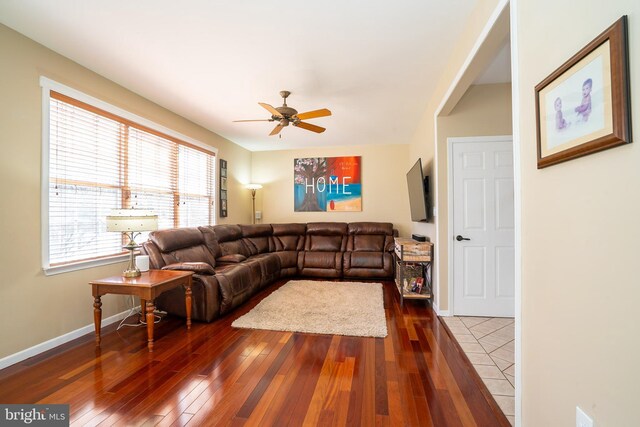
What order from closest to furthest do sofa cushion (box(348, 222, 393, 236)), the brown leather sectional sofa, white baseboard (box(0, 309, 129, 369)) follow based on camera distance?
white baseboard (box(0, 309, 129, 369)) < the brown leather sectional sofa < sofa cushion (box(348, 222, 393, 236))

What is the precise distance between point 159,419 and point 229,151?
4601 millimetres

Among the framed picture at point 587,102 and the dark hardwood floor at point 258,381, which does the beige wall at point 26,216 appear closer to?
the dark hardwood floor at point 258,381

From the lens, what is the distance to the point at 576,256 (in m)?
0.98

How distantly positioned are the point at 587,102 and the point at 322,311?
2868mm

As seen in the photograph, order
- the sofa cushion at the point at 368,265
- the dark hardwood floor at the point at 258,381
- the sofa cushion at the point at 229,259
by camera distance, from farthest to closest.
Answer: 1. the sofa cushion at the point at 368,265
2. the sofa cushion at the point at 229,259
3. the dark hardwood floor at the point at 258,381

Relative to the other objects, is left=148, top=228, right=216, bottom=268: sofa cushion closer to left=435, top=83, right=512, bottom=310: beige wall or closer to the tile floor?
left=435, top=83, right=512, bottom=310: beige wall

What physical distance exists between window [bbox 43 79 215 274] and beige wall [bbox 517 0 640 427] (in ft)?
11.6

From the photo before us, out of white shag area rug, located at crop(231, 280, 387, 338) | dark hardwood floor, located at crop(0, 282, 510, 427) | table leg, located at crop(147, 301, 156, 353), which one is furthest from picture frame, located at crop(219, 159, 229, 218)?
table leg, located at crop(147, 301, 156, 353)

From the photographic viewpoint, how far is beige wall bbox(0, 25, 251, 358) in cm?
208

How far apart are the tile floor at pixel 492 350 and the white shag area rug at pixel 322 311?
741mm

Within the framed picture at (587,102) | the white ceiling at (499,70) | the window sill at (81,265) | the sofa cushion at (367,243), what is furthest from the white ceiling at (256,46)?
the sofa cushion at (367,243)

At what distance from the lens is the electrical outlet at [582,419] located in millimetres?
935

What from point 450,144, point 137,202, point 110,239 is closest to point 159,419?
point 110,239

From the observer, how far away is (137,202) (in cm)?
329
